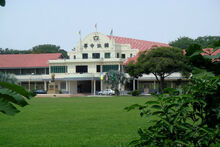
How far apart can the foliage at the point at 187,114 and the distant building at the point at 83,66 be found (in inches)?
2132

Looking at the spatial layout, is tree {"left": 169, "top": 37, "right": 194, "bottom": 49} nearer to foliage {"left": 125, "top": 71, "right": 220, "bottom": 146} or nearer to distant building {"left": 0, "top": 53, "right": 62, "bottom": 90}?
distant building {"left": 0, "top": 53, "right": 62, "bottom": 90}

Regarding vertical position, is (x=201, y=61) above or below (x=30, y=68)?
below

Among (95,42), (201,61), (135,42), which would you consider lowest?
(201,61)

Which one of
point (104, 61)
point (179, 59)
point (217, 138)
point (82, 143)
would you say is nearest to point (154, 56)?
point (179, 59)

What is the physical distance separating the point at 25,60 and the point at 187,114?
6385 centimetres

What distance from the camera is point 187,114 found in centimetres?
354

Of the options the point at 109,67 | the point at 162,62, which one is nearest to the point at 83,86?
the point at 109,67

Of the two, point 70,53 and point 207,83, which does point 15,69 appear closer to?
point 70,53

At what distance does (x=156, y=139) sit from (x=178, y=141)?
28 centimetres

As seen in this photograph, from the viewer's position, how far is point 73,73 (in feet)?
197

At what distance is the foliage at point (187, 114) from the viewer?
3.43 m

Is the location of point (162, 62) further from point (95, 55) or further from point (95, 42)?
point (95, 55)

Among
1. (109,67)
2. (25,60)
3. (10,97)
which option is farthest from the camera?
(25,60)

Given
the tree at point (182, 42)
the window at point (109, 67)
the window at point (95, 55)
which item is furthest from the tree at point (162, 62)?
the tree at point (182, 42)
